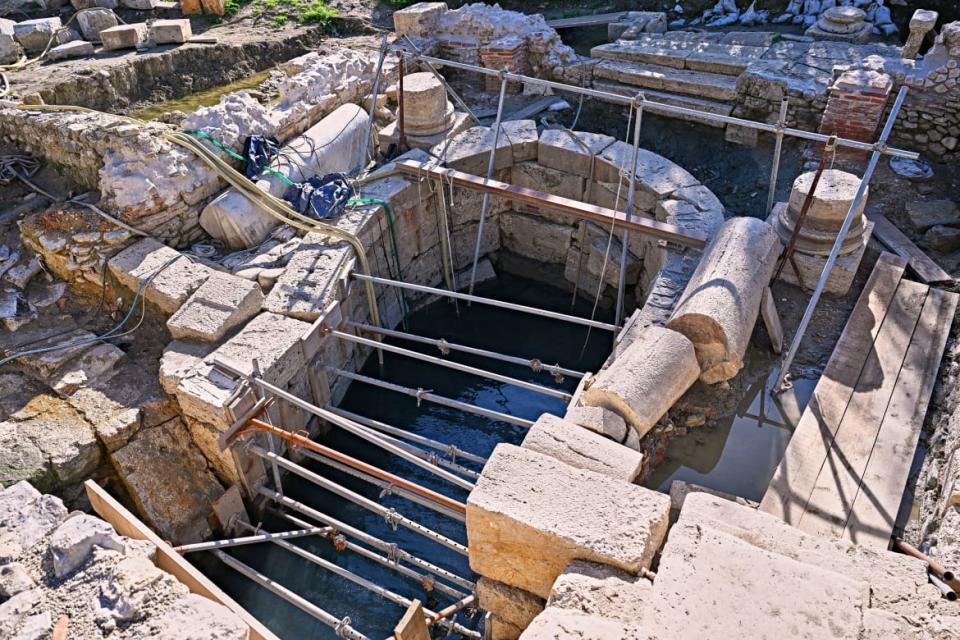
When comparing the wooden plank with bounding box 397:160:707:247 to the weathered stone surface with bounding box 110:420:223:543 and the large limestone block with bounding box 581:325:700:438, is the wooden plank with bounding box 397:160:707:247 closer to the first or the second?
the large limestone block with bounding box 581:325:700:438

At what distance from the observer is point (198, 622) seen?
374 cm

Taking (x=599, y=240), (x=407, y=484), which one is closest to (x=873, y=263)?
(x=599, y=240)

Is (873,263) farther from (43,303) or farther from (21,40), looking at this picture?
(21,40)

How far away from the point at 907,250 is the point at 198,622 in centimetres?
741

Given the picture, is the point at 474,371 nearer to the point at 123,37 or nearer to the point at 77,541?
the point at 77,541

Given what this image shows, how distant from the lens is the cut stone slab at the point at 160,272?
21.7 ft

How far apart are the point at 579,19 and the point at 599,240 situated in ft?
20.9

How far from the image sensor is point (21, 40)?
1170cm

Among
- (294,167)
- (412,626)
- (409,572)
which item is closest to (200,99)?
(294,167)

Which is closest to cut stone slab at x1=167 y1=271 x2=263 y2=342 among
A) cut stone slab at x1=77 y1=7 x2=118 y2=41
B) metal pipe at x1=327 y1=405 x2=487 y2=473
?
metal pipe at x1=327 y1=405 x2=487 y2=473

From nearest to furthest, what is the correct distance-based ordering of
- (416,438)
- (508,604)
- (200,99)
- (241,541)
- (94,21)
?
(508,604)
(241,541)
(416,438)
(200,99)
(94,21)

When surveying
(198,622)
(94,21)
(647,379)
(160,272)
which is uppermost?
(94,21)

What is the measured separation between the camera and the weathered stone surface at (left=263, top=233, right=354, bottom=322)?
6648 millimetres

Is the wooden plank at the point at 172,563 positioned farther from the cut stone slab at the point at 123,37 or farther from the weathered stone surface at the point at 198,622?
the cut stone slab at the point at 123,37
